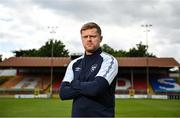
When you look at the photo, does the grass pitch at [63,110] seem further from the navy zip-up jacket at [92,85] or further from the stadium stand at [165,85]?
the stadium stand at [165,85]

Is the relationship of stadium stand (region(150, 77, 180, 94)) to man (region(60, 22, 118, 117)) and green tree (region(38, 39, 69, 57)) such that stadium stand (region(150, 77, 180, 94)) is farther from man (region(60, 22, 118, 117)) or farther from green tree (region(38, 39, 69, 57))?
man (region(60, 22, 118, 117))

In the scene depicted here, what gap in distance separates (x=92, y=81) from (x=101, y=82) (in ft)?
0.31

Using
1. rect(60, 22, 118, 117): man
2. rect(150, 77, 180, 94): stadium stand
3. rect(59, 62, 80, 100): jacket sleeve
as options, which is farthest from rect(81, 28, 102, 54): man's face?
rect(150, 77, 180, 94): stadium stand

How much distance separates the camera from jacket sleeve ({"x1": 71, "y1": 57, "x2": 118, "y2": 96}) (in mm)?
3186

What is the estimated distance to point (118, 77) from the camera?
54.6 m

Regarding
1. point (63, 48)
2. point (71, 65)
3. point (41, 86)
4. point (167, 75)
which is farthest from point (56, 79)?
point (71, 65)

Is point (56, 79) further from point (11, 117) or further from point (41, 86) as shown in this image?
point (11, 117)

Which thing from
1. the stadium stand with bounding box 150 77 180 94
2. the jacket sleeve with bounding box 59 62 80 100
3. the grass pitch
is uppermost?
the jacket sleeve with bounding box 59 62 80 100

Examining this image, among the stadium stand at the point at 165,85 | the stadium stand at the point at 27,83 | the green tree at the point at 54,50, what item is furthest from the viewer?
the green tree at the point at 54,50

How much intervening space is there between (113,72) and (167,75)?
55764 mm

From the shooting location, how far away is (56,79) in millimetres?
55875

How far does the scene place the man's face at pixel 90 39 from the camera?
3.32m

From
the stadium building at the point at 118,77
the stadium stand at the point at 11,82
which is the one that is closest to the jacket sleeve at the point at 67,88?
the stadium building at the point at 118,77

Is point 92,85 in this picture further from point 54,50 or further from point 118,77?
point 54,50
